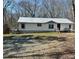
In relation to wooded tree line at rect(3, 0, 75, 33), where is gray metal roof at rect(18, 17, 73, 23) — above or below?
below

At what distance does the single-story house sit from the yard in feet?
0.20

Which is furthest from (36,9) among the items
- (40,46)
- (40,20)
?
(40,46)

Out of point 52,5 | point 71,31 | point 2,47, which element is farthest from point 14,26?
point 71,31

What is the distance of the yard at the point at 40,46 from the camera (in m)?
2.39

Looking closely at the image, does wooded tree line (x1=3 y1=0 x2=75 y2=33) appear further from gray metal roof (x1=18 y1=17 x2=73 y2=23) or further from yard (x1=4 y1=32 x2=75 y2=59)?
yard (x1=4 y1=32 x2=75 y2=59)

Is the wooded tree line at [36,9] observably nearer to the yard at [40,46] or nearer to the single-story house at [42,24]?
the single-story house at [42,24]

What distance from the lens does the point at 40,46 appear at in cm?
241

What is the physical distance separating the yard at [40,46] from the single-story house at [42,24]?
2.4 inches

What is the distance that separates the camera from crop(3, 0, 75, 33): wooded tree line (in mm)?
2383

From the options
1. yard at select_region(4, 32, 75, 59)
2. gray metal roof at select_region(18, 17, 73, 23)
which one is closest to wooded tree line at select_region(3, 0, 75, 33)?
gray metal roof at select_region(18, 17, 73, 23)

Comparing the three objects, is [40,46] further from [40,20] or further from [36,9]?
[36,9]

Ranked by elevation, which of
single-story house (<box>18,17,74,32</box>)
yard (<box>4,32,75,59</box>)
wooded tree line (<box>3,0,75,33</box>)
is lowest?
yard (<box>4,32,75,59</box>)

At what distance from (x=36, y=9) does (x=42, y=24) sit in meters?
0.19

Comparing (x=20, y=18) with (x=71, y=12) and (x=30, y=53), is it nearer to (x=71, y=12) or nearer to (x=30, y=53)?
(x=30, y=53)
